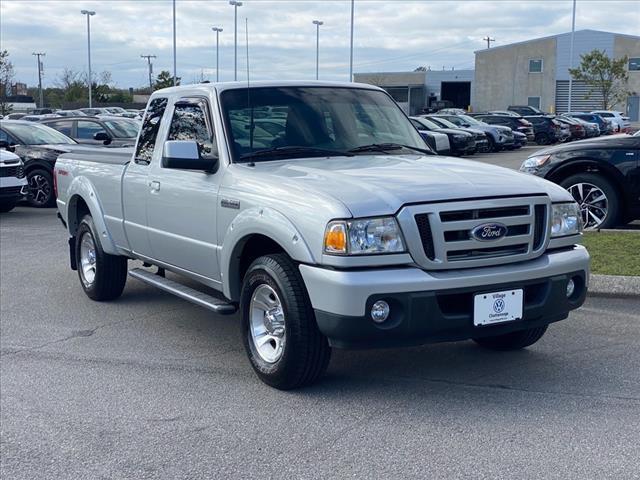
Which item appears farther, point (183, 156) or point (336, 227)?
point (183, 156)

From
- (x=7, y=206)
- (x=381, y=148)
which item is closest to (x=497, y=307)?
(x=381, y=148)

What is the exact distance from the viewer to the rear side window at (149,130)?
7168mm

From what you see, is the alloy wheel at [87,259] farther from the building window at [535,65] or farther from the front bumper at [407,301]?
the building window at [535,65]

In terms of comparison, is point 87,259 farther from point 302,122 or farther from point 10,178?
point 10,178

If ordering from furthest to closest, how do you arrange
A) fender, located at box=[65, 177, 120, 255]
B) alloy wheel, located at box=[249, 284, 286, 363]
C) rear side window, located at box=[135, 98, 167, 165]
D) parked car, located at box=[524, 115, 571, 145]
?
1. parked car, located at box=[524, 115, 571, 145]
2. fender, located at box=[65, 177, 120, 255]
3. rear side window, located at box=[135, 98, 167, 165]
4. alloy wheel, located at box=[249, 284, 286, 363]

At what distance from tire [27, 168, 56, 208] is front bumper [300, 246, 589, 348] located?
12651 millimetres

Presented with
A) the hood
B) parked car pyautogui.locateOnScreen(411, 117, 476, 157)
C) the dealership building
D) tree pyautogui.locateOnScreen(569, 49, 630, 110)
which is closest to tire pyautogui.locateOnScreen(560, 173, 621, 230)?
the hood

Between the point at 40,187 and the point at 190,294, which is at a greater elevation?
the point at 190,294

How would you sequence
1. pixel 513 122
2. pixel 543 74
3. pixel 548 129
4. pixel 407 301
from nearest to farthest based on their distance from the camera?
pixel 407 301 → pixel 513 122 → pixel 548 129 → pixel 543 74

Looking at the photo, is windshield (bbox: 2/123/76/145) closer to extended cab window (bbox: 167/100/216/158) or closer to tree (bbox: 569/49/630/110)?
extended cab window (bbox: 167/100/216/158)

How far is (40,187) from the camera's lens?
54.5 ft

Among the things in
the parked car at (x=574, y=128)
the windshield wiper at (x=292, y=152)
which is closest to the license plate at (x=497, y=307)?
the windshield wiper at (x=292, y=152)

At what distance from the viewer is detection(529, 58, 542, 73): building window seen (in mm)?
76500

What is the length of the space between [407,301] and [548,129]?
38.8m
